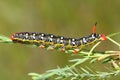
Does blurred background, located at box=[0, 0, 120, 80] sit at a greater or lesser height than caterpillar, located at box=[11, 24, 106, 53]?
greater

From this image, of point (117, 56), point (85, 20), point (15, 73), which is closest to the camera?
point (117, 56)

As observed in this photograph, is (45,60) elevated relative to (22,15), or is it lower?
lower

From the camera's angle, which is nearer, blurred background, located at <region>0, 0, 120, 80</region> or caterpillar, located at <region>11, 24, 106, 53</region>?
caterpillar, located at <region>11, 24, 106, 53</region>

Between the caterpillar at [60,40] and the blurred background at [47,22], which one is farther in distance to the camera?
the blurred background at [47,22]

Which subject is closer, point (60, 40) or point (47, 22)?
point (60, 40)

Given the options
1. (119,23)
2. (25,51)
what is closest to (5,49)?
(25,51)

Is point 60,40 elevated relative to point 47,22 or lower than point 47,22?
lower

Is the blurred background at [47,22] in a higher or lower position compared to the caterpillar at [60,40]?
higher

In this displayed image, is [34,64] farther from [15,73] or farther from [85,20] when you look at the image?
[85,20]
